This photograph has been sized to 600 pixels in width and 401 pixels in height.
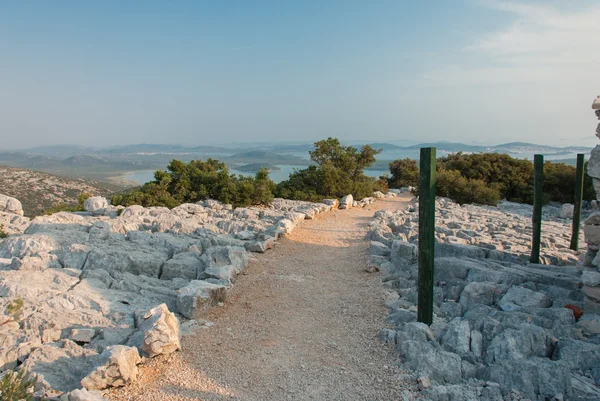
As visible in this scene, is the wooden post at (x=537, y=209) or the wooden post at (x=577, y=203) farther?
the wooden post at (x=577, y=203)

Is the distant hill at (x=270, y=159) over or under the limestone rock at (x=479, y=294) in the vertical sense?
over

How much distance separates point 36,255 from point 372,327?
22.7 feet

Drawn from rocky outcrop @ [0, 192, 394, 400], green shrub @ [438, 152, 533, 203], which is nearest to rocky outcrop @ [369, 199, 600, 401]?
rocky outcrop @ [0, 192, 394, 400]

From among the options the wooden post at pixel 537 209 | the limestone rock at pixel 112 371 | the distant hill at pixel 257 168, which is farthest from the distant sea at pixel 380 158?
the limestone rock at pixel 112 371

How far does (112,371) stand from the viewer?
512 centimetres

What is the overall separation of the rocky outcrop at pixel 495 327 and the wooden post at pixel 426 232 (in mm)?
353

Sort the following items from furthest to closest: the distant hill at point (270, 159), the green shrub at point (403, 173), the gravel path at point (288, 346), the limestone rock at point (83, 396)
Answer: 1. the distant hill at point (270, 159)
2. the green shrub at point (403, 173)
3. the gravel path at point (288, 346)
4. the limestone rock at point (83, 396)

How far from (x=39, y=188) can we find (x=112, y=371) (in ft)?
88.4

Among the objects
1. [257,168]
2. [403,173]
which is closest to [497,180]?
[403,173]

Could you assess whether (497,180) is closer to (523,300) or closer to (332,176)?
(332,176)

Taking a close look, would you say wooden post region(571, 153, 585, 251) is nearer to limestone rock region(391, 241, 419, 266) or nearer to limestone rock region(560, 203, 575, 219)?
limestone rock region(391, 241, 419, 266)

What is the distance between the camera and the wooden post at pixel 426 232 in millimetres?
6133

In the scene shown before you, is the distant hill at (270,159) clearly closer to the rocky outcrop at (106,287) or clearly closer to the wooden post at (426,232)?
the rocky outcrop at (106,287)

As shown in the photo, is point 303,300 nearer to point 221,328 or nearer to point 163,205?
point 221,328
